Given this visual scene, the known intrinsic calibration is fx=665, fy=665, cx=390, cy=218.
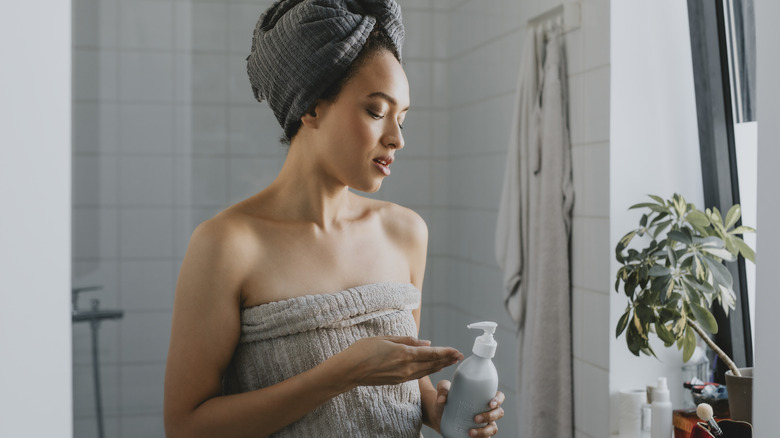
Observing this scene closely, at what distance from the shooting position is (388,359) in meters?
0.73

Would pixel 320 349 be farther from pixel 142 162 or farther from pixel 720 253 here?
pixel 142 162

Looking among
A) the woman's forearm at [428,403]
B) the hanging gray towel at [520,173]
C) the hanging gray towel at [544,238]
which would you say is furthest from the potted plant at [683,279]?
the woman's forearm at [428,403]

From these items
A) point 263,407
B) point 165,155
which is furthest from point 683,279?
point 165,155

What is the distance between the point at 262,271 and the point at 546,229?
99 centimetres

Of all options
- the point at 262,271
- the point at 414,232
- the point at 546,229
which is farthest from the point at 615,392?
the point at 262,271

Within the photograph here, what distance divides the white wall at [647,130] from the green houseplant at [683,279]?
120 millimetres

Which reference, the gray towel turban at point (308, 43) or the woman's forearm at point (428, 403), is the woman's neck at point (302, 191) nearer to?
the gray towel turban at point (308, 43)

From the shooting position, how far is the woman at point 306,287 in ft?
2.49

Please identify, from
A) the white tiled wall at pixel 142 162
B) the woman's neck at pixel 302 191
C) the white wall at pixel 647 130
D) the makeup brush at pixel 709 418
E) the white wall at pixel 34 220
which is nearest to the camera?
the white wall at pixel 34 220

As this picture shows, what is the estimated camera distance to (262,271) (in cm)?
80

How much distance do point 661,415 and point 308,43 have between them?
1090 millimetres

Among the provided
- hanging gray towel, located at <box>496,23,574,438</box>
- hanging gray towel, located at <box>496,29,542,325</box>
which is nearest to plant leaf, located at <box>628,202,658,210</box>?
hanging gray towel, located at <box>496,23,574,438</box>

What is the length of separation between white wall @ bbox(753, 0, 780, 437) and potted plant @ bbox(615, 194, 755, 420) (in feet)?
1.64

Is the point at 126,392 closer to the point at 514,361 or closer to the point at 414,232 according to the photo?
the point at 514,361
